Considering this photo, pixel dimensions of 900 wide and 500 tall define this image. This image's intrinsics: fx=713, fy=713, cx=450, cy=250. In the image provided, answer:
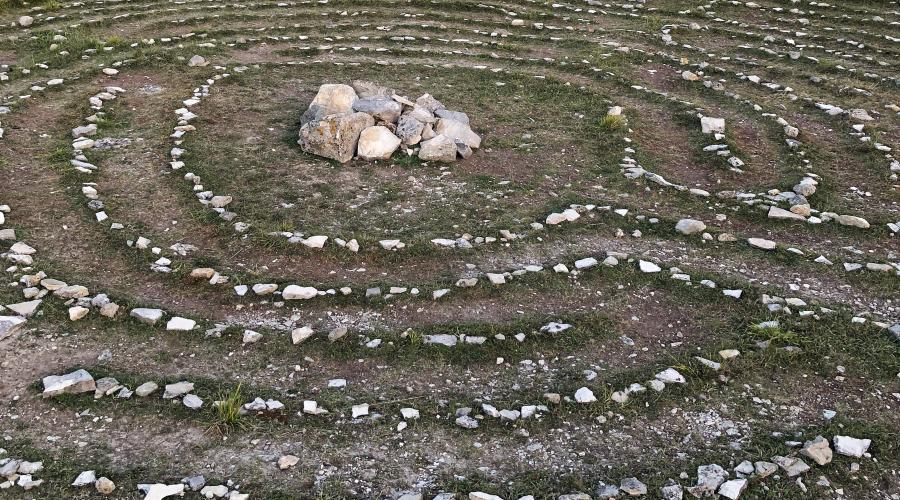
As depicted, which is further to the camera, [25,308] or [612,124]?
[612,124]

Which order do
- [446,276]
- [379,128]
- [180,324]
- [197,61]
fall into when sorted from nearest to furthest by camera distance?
1. [180,324]
2. [446,276]
3. [379,128]
4. [197,61]

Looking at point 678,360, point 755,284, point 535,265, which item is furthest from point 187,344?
point 755,284

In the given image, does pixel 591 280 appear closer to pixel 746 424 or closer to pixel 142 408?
pixel 746 424

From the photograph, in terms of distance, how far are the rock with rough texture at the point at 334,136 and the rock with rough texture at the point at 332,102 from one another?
2.88 ft

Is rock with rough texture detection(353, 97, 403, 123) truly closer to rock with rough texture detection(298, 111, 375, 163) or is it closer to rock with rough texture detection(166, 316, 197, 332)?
rock with rough texture detection(298, 111, 375, 163)

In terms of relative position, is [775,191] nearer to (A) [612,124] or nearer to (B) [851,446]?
(A) [612,124]

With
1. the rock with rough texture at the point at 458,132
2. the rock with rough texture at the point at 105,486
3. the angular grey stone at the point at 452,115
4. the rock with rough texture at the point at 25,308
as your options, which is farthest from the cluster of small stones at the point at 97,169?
the angular grey stone at the point at 452,115

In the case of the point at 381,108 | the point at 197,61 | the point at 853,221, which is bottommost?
the point at 853,221

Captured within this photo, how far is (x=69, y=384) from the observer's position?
7672mm

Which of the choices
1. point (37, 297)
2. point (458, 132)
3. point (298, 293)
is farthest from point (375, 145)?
point (37, 297)

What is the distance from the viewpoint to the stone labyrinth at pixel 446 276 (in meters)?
7.09

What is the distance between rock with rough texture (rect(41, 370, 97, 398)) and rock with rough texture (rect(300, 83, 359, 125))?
26.8 ft

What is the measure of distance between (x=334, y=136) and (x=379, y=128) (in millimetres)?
956

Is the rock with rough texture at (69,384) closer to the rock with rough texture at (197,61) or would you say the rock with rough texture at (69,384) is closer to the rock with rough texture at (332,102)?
the rock with rough texture at (332,102)
